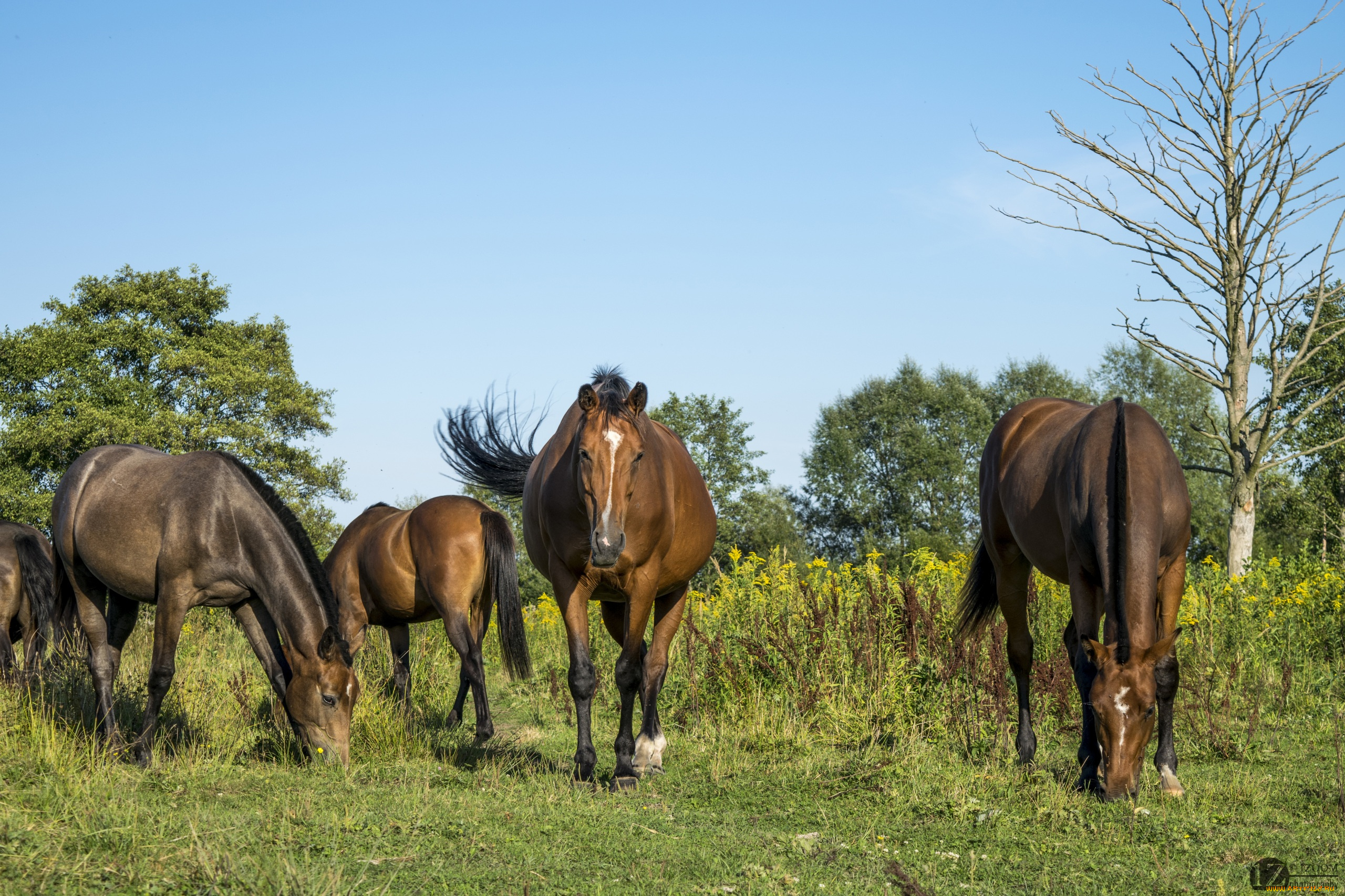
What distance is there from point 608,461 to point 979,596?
360 centimetres

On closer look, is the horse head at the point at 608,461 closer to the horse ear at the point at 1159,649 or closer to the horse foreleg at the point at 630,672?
the horse foreleg at the point at 630,672

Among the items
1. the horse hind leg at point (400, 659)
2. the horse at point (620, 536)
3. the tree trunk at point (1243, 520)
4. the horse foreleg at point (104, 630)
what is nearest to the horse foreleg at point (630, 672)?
the horse at point (620, 536)

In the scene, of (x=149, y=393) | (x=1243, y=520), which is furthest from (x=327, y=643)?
(x=149, y=393)

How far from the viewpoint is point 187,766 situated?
558cm

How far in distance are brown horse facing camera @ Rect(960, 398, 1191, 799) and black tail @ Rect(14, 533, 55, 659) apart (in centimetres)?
788

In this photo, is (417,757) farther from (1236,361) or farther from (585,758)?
(1236,361)

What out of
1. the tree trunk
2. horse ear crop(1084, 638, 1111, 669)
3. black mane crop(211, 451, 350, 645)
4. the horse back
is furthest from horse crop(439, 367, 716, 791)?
the tree trunk

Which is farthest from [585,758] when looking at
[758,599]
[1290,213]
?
[1290,213]

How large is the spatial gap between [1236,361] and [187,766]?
1490 centimetres

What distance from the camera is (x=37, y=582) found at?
341 inches

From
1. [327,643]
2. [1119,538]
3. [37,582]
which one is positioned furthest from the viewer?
[37,582]

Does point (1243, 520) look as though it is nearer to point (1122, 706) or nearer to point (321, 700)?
point (1122, 706)

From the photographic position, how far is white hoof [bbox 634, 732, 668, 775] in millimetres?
6266

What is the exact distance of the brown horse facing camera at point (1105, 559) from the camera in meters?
4.83
